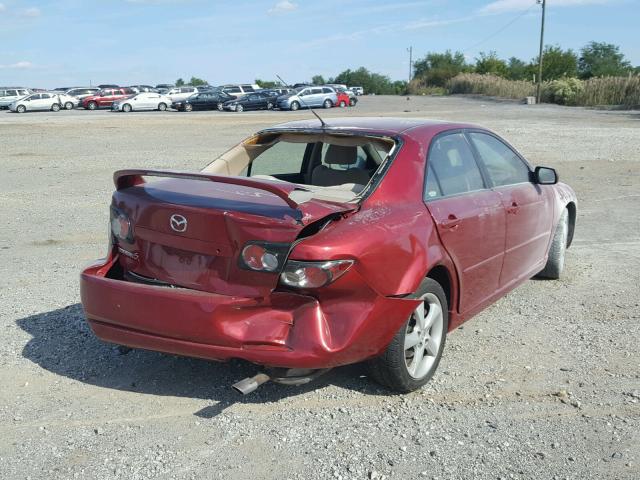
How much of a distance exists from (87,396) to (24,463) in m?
0.79

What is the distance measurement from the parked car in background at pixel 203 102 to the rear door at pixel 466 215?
5050cm

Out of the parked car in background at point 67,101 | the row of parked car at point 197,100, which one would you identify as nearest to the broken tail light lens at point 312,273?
the row of parked car at point 197,100

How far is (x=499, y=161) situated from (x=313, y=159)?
1.47 m

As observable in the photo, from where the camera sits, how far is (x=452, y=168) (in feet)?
16.6

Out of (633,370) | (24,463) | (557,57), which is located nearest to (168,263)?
(24,463)

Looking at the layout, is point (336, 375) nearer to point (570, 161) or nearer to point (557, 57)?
point (570, 161)

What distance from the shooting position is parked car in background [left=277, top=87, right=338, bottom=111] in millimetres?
51719

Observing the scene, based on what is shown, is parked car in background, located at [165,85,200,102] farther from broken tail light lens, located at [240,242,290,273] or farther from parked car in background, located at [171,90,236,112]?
broken tail light lens, located at [240,242,290,273]

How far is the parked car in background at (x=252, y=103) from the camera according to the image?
5316cm

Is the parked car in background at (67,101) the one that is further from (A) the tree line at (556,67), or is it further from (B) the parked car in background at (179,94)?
(A) the tree line at (556,67)

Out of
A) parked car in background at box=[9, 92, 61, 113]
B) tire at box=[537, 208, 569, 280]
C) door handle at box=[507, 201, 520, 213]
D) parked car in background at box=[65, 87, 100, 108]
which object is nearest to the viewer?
door handle at box=[507, 201, 520, 213]

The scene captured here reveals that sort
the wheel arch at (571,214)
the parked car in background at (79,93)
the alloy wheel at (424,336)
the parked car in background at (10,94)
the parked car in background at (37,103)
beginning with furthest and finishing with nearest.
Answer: the parked car in background at (10,94), the parked car in background at (79,93), the parked car in background at (37,103), the wheel arch at (571,214), the alloy wheel at (424,336)

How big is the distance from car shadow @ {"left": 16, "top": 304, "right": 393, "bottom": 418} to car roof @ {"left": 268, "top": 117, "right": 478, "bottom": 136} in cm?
160

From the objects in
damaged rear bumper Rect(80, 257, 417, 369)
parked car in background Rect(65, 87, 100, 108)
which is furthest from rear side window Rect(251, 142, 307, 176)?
parked car in background Rect(65, 87, 100, 108)
